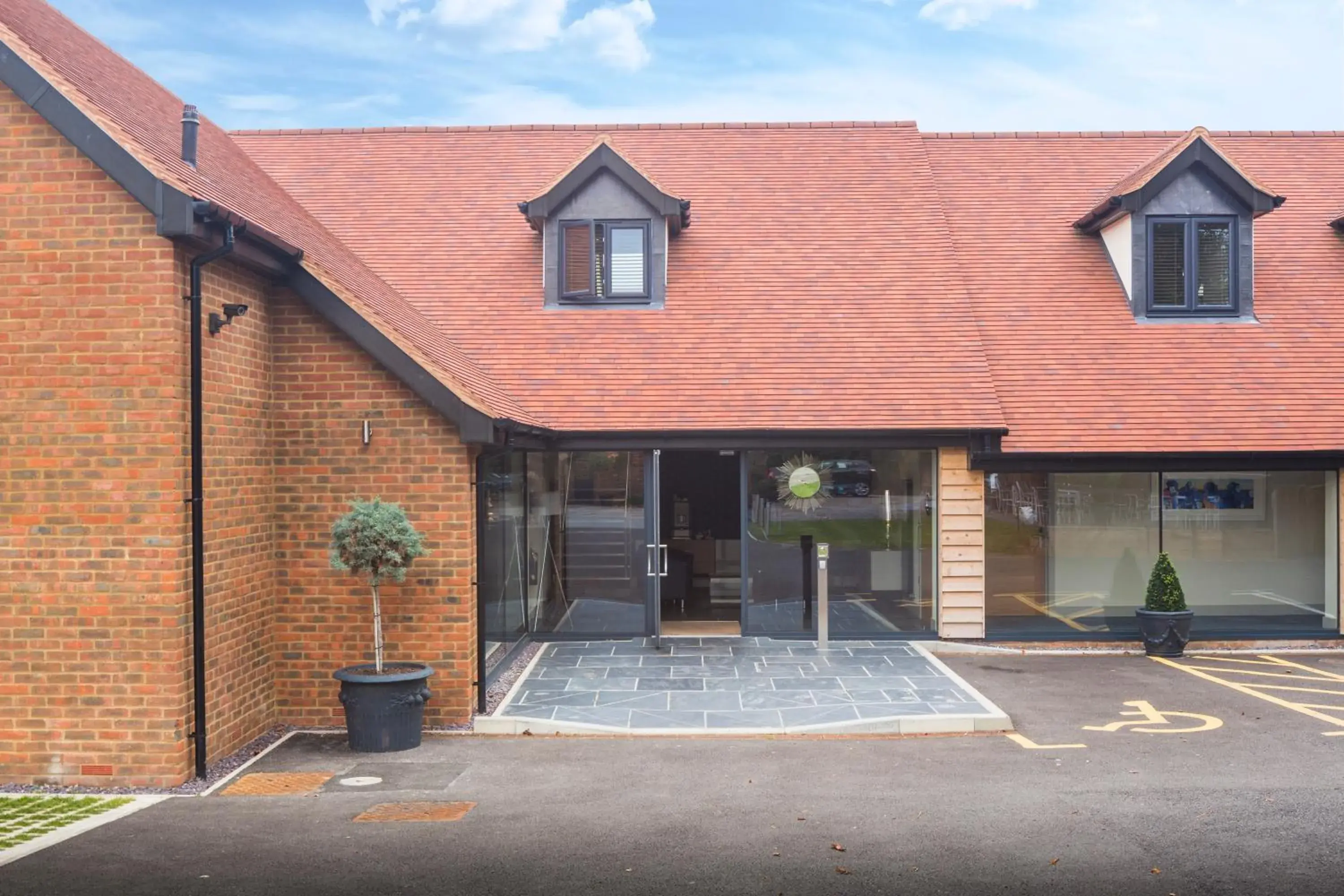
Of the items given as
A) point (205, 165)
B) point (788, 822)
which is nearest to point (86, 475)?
point (205, 165)

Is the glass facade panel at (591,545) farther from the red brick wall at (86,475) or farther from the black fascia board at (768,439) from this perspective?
the red brick wall at (86,475)

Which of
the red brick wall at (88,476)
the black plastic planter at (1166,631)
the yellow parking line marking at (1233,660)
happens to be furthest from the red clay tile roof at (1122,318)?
the red brick wall at (88,476)

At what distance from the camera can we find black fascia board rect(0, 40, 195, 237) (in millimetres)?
8375

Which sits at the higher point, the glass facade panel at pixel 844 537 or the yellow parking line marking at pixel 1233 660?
the glass facade panel at pixel 844 537

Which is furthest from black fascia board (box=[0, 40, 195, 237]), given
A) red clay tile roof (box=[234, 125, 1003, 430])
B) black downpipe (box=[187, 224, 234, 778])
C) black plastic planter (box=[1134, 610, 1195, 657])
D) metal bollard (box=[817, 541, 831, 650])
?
black plastic planter (box=[1134, 610, 1195, 657])

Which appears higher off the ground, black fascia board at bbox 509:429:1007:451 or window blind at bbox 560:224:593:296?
window blind at bbox 560:224:593:296

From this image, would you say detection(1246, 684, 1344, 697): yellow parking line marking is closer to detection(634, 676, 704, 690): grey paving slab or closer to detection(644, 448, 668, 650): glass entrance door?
detection(634, 676, 704, 690): grey paving slab

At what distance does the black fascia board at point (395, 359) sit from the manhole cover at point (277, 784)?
314 centimetres

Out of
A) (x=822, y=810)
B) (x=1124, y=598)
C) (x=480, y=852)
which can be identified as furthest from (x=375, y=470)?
(x=1124, y=598)

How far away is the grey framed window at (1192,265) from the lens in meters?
16.2

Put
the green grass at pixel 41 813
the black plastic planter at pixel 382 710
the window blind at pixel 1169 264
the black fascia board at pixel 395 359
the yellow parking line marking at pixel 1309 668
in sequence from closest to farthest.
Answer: the green grass at pixel 41 813, the black plastic planter at pixel 382 710, the black fascia board at pixel 395 359, the yellow parking line marking at pixel 1309 668, the window blind at pixel 1169 264

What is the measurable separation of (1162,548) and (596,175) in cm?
936

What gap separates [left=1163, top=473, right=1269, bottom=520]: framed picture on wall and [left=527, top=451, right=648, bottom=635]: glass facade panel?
7.08m

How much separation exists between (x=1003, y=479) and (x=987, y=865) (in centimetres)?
862
